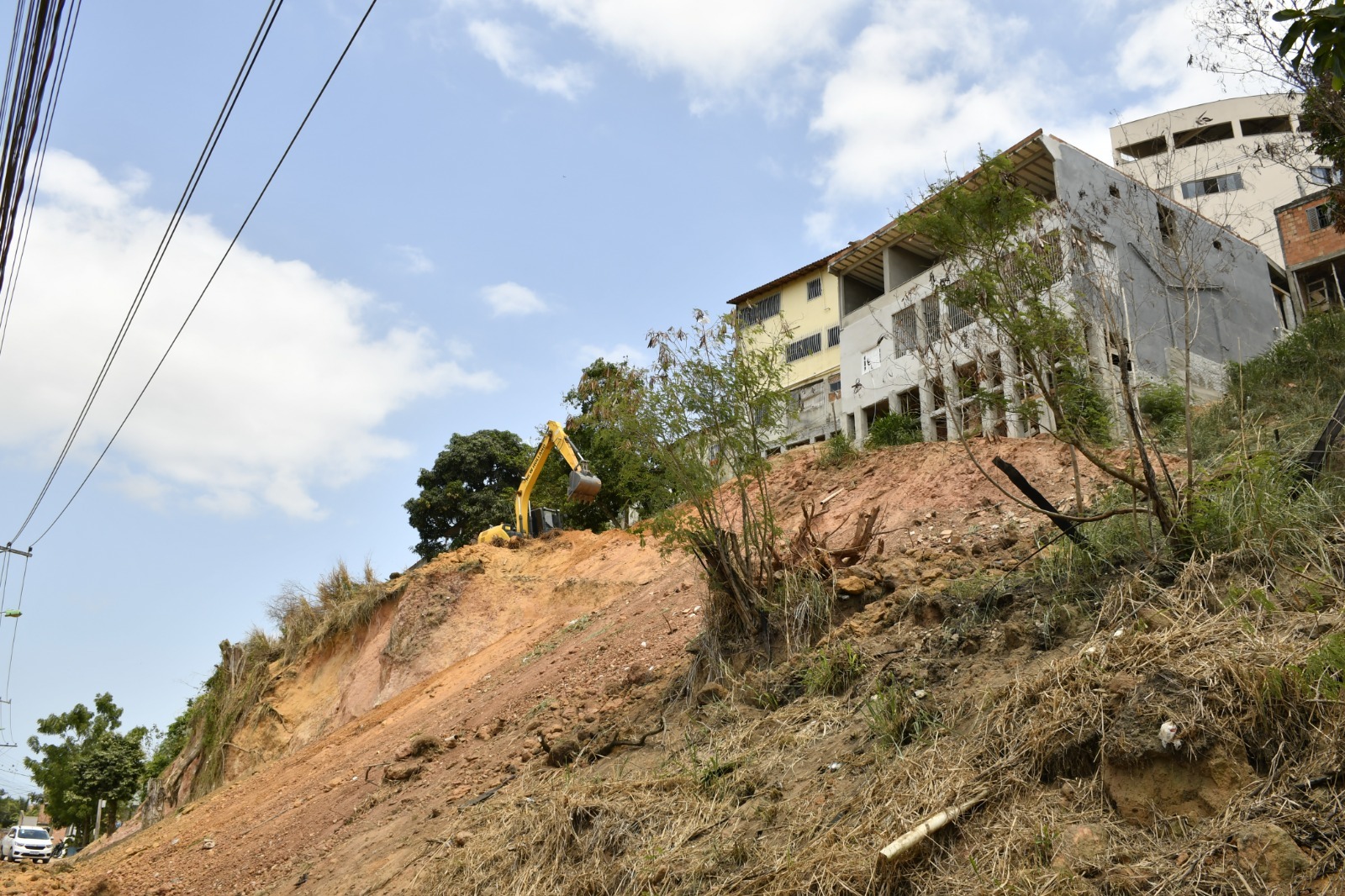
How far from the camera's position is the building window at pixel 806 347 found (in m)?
35.8

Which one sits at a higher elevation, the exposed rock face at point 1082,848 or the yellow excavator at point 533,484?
the yellow excavator at point 533,484

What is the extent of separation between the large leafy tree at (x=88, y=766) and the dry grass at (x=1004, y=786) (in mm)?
39196

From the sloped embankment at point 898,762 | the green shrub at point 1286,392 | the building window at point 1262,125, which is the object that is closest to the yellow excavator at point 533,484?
the sloped embankment at point 898,762

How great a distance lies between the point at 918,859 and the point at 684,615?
7314 millimetres

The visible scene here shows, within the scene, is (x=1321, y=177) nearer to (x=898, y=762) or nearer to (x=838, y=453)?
(x=838, y=453)

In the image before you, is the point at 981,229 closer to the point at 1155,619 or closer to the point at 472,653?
the point at 1155,619

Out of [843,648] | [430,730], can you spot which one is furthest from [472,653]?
[843,648]

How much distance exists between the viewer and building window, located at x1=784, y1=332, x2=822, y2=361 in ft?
117

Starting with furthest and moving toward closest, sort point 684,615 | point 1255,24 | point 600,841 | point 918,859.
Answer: point 684,615 < point 1255,24 < point 600,841 < point 918,859

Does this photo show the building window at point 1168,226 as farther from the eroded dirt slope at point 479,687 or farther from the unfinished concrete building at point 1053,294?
the eroded dirt slope at point 479,687

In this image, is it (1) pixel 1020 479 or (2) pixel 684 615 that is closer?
(1) pixel 1020 479

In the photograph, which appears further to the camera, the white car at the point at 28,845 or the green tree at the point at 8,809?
the green tree at the point at 8,809

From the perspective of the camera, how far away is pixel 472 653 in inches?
768

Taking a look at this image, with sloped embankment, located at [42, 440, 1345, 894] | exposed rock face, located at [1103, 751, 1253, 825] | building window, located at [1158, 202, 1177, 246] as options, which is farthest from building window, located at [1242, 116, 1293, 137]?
exposed rock face, located at [1103, 751, 1253, 825]
